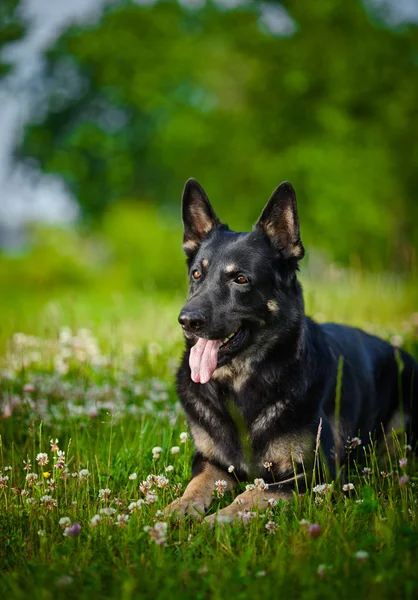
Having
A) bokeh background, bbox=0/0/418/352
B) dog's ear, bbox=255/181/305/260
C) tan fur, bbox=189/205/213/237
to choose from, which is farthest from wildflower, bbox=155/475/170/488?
bokeh background, bbox=0/0/418/352

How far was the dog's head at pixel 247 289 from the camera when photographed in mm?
4180

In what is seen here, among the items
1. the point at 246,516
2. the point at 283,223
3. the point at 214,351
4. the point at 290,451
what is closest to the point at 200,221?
the point at 283,223

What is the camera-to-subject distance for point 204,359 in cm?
425

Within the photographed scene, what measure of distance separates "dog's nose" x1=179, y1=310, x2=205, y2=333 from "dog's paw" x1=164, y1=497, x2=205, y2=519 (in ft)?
3.33

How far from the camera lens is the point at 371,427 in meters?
5.22

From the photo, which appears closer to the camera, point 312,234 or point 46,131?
point 312,234

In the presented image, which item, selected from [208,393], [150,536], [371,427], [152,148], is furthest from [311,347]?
[152,148]

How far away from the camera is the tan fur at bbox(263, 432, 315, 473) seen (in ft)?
13.3

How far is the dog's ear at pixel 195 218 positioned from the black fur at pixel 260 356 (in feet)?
0.07

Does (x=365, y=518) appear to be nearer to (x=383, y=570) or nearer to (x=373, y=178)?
(x=383, y=570)

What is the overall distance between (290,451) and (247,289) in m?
1.07

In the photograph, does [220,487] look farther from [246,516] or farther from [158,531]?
[158,531]

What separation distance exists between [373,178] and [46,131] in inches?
727

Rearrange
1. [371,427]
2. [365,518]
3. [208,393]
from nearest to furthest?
[365,518] < [208,393] < [371,427]
